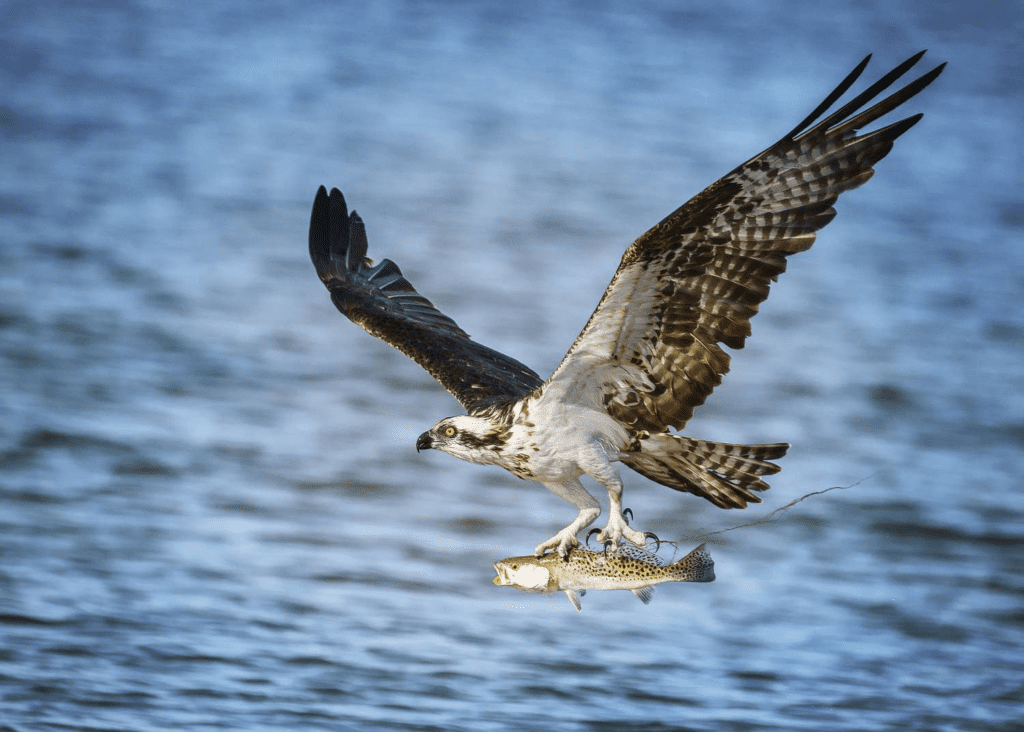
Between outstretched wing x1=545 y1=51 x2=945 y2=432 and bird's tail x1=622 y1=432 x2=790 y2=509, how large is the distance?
0.18 meters

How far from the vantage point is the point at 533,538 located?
12.9 metres

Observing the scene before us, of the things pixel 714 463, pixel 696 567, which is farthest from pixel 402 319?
pixel 696 567

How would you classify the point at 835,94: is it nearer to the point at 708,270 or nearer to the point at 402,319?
the point at 708,270

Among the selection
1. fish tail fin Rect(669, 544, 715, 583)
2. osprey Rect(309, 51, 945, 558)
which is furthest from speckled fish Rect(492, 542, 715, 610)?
osprey Rect(309, 51, 945, 558)

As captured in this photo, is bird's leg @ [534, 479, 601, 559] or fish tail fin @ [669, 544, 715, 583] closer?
fish tail fin @ [669, 544, 715, 583]

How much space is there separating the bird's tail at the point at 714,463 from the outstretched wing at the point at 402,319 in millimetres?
830

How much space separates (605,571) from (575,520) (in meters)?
0.66

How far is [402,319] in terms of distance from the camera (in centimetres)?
1066

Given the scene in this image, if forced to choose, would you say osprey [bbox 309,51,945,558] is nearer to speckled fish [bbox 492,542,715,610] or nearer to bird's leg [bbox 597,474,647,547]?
bird's leg [bbox 597,474,647,547]

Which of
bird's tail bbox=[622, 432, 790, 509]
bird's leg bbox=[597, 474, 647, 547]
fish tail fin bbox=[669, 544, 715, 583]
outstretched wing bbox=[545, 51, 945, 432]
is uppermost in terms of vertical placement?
outstretched wing bbox=[545, 51, 945, 432]

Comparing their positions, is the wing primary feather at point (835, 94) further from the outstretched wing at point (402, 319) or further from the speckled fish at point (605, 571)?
the outstretched wing at point (402, 319)

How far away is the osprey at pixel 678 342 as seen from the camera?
7.42m

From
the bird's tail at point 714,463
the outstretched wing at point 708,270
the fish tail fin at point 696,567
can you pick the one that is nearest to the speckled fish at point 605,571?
the fish tail fin at point 696,567

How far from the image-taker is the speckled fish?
7453 millimetres
